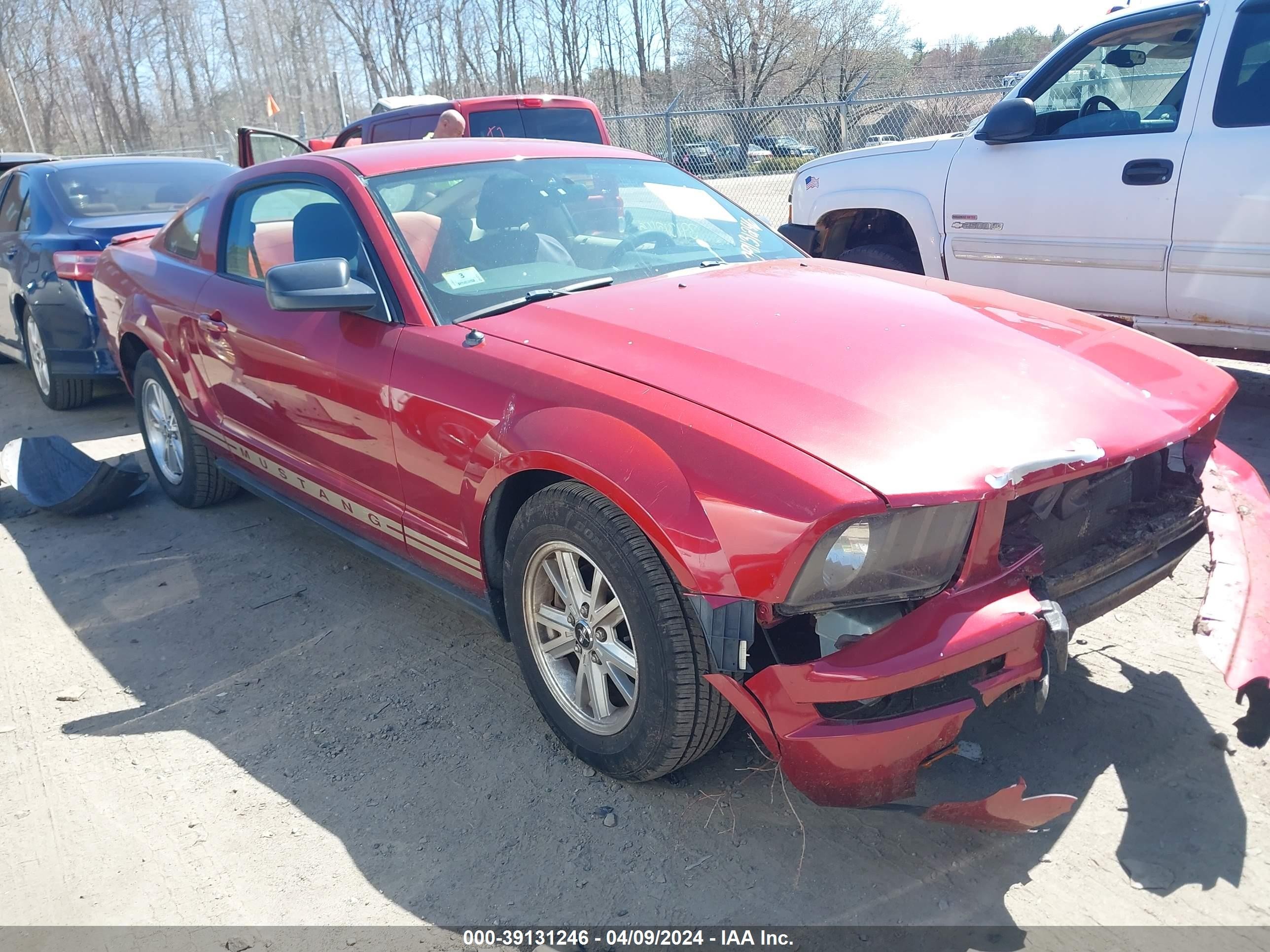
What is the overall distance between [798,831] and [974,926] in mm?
478

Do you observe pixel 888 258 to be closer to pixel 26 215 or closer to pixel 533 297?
pixel 533 297

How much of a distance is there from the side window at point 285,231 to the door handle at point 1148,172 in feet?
12.4

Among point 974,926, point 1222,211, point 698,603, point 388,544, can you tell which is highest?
point 1222,211

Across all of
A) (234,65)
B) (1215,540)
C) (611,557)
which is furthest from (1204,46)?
(234,65)

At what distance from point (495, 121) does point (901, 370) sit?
6.79 meters

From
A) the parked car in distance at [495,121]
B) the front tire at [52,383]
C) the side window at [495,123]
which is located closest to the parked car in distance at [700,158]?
the parked car in distance at [495,121]

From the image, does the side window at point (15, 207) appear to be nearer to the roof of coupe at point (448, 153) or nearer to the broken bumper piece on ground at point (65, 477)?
the broken bumper piece on ground at point (65, 477)

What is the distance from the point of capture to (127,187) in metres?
6.99

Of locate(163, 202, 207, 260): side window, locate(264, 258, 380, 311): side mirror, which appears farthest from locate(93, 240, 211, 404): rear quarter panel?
locate(264, 258, 380, 311): side mirror

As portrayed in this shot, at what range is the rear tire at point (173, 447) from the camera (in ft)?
15.1

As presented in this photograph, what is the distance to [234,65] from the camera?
4738 cm

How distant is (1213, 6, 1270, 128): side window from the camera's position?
4387mm

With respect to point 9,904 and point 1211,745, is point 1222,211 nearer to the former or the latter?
point 1211,745

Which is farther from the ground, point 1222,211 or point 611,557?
point 1222,211
